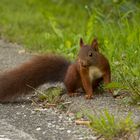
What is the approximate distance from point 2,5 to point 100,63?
549 cm

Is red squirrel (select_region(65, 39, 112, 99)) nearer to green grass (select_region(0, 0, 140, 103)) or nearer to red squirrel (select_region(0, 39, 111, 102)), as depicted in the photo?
red squirrel (select_region(0, 39, 111, 102))

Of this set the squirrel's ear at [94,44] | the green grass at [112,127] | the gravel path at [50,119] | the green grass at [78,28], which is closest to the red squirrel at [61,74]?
the squirrel's ear at [94,44]

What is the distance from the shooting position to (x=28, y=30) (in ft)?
29.8

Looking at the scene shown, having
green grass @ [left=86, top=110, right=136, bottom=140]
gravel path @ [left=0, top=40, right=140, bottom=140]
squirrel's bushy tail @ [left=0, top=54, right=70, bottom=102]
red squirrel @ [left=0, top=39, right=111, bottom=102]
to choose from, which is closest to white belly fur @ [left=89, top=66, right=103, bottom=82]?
red squirrel @ [left=0, top=39, right=111, bottom=102]

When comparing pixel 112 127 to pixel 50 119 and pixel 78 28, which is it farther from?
pixel 78 28

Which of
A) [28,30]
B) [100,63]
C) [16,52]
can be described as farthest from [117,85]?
[28,30]

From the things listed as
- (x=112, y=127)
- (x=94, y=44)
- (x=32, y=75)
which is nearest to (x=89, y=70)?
(x=94, y=44)

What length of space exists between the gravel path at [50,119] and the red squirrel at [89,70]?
0.14 m

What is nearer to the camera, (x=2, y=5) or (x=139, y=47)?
(x=139, y=47)

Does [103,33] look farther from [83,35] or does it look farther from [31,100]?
[31,100]

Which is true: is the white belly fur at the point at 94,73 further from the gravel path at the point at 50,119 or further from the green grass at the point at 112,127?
the green grass at the point at 112,127

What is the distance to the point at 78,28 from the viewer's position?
9.05m

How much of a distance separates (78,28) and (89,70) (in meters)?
3.53

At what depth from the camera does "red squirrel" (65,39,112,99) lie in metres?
5.56
